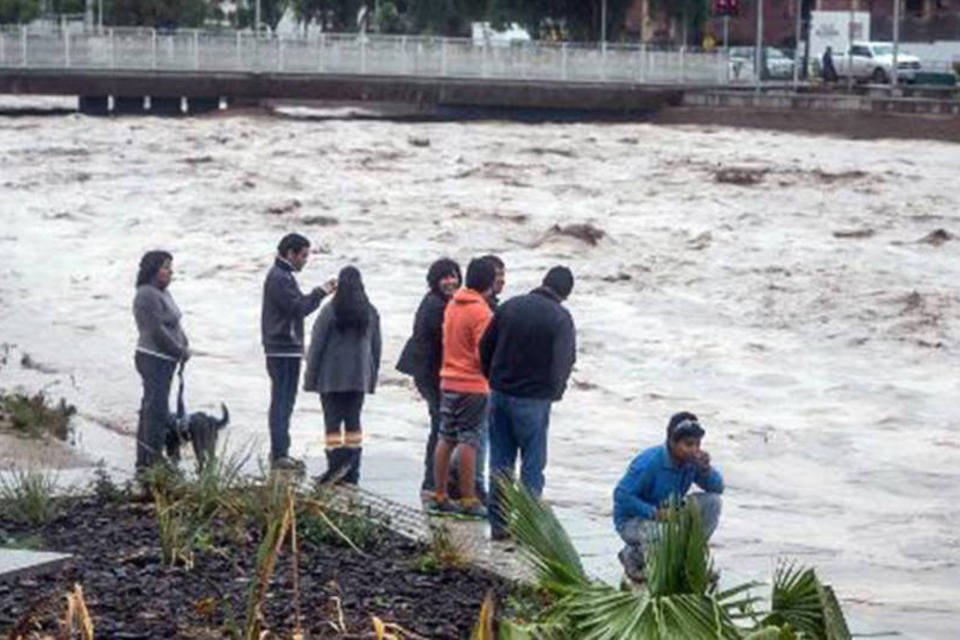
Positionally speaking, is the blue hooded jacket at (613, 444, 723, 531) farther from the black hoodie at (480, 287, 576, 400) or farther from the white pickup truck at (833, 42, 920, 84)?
the white pickup truck at (833, 42, 920, 84)

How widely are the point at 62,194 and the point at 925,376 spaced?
79.7 feet

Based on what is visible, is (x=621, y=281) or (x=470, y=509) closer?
(x=470, y=509)

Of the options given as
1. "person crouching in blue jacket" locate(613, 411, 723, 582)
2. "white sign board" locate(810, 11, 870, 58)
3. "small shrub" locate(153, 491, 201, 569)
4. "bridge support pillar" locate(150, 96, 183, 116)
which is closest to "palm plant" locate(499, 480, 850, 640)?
"person crouching in blue jacket" locate(613, 411, 723, 582)

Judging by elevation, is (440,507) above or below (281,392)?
below

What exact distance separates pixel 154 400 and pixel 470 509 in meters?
2.54

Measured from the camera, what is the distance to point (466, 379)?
47.1ft

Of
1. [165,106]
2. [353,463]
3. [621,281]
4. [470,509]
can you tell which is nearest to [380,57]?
[165,106]

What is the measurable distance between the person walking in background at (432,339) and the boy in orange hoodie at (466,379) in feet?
1.24

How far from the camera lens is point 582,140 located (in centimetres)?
6306

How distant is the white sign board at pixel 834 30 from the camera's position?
279 ft

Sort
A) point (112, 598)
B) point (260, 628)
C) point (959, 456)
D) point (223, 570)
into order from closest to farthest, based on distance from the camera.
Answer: point (260, 628)
point (112, 598)
point (223, 570)
point (959, 456)

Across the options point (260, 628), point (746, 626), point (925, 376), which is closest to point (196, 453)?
point (260, 628)

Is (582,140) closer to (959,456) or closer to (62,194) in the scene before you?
(62,194)

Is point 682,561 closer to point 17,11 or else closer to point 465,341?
point 465,341
